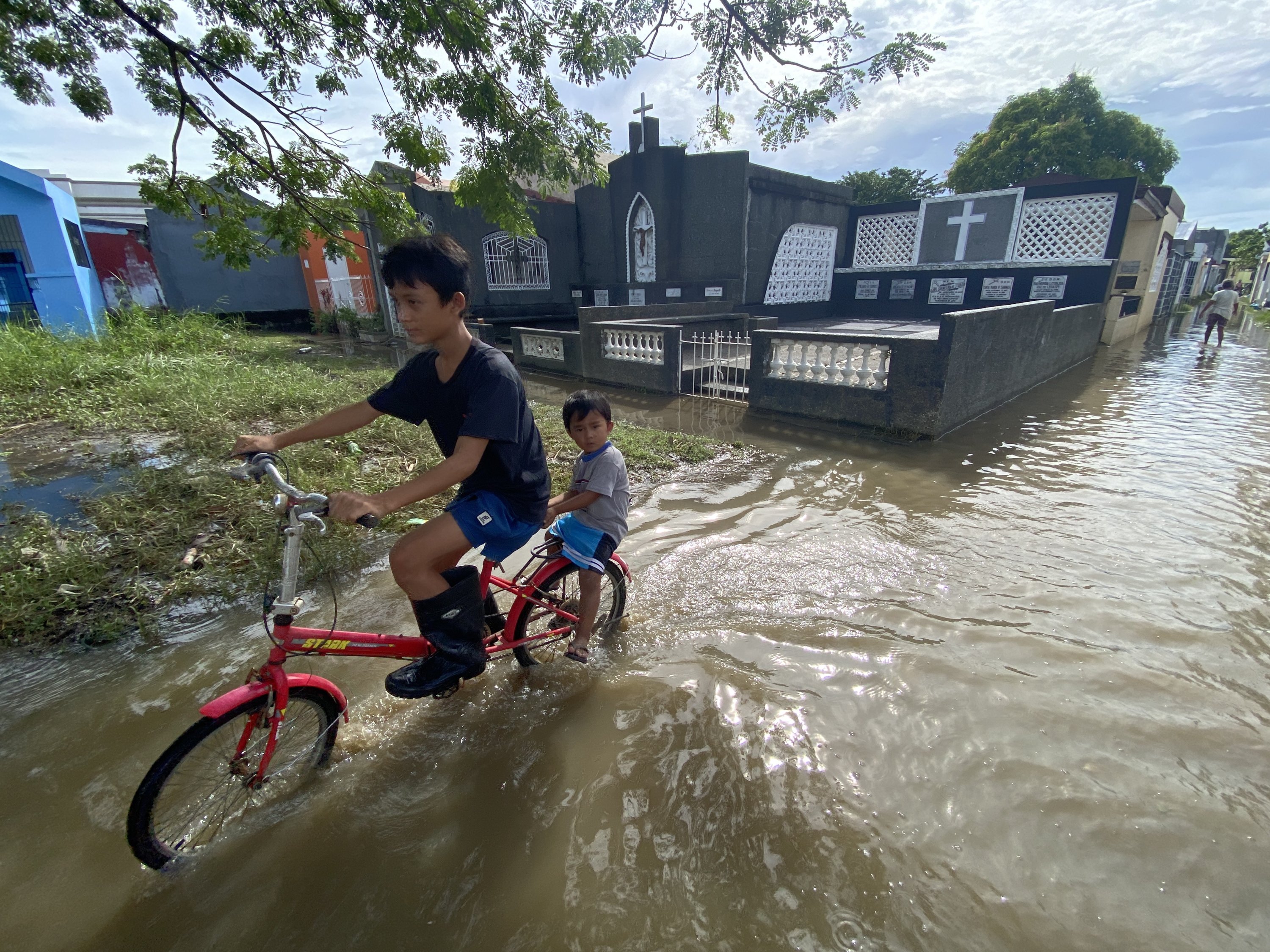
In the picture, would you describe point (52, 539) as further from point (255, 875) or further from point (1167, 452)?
point (1167, 452)

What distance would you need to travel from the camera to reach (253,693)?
6.08 feet

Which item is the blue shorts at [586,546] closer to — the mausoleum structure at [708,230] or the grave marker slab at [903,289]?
the mausoleum structure at [708,230]

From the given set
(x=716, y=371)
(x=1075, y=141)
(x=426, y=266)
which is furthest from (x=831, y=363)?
(x=1075, y=141)

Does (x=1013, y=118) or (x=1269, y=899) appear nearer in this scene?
(x=1269, y=899)

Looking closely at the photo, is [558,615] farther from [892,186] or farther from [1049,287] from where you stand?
[892,186]

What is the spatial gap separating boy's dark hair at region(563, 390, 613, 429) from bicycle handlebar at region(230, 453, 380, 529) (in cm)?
102

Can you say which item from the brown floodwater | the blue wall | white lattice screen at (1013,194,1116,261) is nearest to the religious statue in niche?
white lattice screen at (1013,194,1116,261)

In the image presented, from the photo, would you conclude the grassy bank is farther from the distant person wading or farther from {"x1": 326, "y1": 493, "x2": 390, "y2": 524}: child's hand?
the distant person wading

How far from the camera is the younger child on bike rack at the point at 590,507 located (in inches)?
102

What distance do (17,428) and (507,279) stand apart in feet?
42.2

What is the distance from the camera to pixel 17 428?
5.91 meters

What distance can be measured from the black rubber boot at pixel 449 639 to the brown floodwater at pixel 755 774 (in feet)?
1.16

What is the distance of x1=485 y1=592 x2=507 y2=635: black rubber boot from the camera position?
2652 millimetres

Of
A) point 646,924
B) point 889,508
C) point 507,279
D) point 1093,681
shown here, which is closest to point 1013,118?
point 507,279
